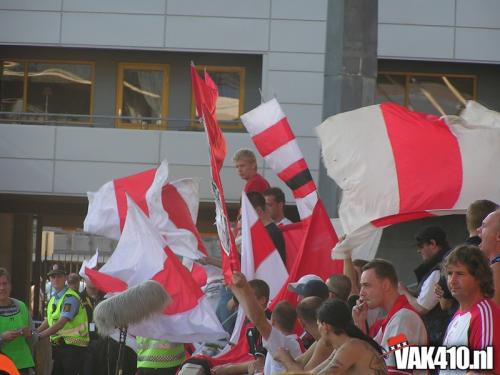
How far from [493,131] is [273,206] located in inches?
97.3

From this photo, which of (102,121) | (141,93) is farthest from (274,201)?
(141,93)

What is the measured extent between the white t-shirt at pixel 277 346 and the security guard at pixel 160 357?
3.92 meters

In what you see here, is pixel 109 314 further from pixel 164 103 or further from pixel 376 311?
pixel 164 103

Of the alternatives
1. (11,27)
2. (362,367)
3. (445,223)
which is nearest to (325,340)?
(362,367)

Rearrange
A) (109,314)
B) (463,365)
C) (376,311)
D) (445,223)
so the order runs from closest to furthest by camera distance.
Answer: (463,365) → (376,311) → (109,314) → (445,223)

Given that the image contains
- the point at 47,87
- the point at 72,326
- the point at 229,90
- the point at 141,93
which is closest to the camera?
the point at 72,326

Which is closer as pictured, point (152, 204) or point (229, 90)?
point (152, 204)

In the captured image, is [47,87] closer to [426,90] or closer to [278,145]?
[426,90]

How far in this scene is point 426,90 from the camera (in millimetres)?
24531

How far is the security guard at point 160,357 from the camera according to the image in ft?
39.2

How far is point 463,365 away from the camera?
5699 millimetres

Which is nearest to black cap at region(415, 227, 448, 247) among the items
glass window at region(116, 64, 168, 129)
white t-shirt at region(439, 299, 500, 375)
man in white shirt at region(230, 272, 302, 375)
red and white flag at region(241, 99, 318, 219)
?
man in white shirt at region(230, 272, 302, 375)

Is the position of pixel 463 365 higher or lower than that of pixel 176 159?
lower

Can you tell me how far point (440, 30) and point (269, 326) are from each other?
16773 millimetres
